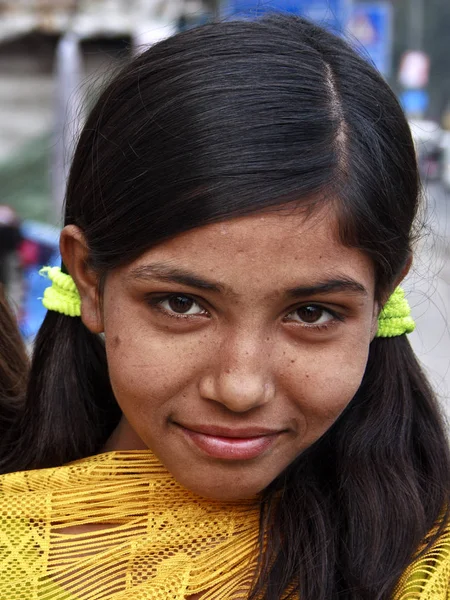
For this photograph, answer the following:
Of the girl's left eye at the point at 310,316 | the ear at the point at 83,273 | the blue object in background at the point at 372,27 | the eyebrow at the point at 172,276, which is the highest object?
the blue object in background at the point at 372,27

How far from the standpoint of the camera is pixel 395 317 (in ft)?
6.61

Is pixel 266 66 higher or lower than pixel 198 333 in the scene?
higher

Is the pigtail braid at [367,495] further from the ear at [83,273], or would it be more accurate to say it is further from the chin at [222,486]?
the ear at [83,273]

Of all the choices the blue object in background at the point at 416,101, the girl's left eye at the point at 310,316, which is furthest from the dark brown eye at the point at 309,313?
the blue object in background at the point at 416,101

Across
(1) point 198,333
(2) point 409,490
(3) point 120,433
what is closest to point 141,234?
(1) point 198,333

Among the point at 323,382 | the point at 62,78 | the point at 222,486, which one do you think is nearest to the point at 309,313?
the point at 323,382

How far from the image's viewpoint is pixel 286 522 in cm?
188

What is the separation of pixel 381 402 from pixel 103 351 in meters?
0.65

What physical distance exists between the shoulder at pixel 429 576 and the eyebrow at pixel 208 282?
1.66 feet

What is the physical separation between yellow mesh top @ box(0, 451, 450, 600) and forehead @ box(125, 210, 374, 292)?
1.68 feet

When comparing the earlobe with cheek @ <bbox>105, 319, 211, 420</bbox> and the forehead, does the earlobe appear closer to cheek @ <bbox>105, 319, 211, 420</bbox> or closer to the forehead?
the forehead

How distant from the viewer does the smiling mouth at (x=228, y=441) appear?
168 cm

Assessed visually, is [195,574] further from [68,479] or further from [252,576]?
[68,479]

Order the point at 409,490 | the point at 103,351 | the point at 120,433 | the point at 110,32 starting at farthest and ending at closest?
the point at 110,32, the point at 103,351, the point at 120,433, the point at 409,490
